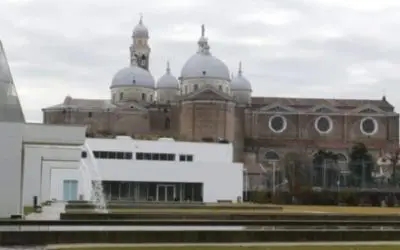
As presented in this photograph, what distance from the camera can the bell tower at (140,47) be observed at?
112m

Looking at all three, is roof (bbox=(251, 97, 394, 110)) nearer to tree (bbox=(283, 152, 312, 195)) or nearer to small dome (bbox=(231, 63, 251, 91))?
small dome (bbox=(231, 63, 251, 91))

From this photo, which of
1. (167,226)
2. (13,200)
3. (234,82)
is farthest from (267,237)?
(234,82)

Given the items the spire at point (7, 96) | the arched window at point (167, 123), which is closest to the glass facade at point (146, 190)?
the spire at point (7, 96)

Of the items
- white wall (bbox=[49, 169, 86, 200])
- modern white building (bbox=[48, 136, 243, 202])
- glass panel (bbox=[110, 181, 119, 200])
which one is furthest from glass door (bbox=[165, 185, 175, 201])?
white wall (bbox=[49, 169, 86, 200])

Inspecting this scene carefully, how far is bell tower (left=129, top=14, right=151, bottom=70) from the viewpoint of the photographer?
367 feet

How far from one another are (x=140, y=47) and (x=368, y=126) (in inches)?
1424

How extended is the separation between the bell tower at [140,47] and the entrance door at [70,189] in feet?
203

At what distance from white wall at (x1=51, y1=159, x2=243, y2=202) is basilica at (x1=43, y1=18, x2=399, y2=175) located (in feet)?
107

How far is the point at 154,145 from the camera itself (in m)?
64.1

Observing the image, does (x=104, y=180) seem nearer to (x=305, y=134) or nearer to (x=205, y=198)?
(x=205, y=198)

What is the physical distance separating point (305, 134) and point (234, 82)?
1363 cm

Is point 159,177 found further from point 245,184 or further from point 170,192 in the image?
point 245,184

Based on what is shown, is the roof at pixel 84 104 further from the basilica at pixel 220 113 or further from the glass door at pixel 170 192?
the glass door at pixel 170 192

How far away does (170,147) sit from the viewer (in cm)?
6450
